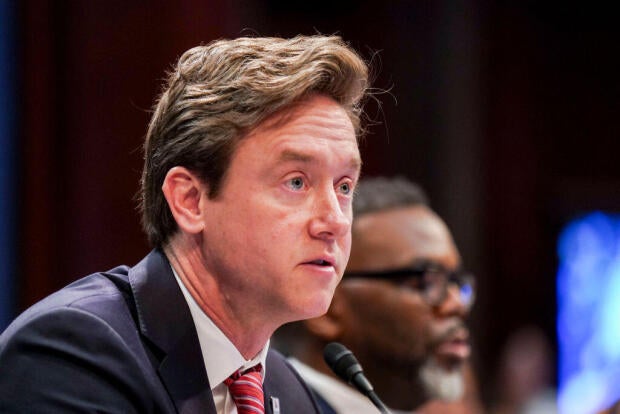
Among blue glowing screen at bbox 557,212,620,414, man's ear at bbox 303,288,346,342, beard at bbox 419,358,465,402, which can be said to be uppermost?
man's ear at bbox 303,288,346,342

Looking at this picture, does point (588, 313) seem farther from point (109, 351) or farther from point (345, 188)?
point (109, 351)

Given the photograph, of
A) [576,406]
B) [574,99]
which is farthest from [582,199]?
[576,406]

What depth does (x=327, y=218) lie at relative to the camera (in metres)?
1.99

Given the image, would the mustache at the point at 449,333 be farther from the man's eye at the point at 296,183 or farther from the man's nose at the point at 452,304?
the man's eye at the point at 296,183

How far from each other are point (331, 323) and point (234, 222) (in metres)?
1.27

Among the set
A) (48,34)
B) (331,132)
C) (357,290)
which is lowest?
(357,290)

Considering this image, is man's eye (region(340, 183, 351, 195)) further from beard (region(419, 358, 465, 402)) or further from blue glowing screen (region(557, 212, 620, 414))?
blue glowing screen (region(557, 212, 620, 414))

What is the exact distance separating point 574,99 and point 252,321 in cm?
581

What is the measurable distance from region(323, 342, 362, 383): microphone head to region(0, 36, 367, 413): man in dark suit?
0.18 m

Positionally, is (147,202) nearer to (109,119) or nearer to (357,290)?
(357,290)

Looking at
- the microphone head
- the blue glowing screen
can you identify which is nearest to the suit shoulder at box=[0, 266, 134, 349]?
the microphone head

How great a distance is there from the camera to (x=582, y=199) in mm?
7324

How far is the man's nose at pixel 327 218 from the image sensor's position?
6.49 ft

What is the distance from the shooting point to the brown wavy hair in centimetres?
200
